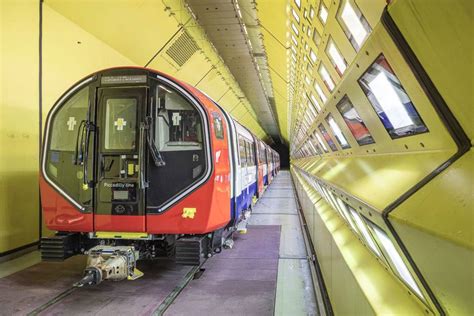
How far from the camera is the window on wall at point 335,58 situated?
12.2 feet

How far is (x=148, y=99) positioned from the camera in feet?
13.6

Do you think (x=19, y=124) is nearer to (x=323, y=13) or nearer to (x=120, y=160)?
(x=120, y=160)

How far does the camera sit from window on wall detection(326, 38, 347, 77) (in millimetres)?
3730

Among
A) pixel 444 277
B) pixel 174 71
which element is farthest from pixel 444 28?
pixel 174 71

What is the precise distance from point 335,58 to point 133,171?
94.4 inches

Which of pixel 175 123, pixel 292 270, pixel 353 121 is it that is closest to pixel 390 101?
pixel 353 121

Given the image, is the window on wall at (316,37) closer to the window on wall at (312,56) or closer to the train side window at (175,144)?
the window on wall at (312,56)

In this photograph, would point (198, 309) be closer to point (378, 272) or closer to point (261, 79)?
point (378, 272)

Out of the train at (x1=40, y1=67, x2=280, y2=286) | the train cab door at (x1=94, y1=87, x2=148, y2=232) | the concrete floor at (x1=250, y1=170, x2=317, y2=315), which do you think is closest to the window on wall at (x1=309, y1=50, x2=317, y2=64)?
the train at (x1=40, y1=67, x2=280, y2=286)

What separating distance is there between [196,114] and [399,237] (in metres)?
3.00

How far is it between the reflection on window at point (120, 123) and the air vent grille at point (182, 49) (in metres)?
3.46

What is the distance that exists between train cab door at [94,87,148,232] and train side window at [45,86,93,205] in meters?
0.16

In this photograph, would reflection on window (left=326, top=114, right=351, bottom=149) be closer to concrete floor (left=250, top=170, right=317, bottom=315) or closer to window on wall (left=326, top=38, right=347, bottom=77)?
window on wall (left=326, top=38, right=347, bottom=77)

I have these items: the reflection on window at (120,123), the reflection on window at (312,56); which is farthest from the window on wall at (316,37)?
the reflection on window at (120,123)
